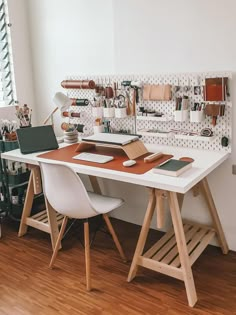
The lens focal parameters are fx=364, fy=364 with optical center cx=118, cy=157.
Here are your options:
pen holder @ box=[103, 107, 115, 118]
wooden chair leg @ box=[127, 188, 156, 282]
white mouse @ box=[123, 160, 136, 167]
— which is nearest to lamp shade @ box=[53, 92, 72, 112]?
pen holder @ box=[103, 107, 115, 118]

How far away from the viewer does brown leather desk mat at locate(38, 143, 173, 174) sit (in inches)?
87.5

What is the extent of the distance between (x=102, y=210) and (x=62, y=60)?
1544 mm

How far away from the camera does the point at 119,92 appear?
9.21ft

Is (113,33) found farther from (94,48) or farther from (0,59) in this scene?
(0,59)

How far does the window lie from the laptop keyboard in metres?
1.23

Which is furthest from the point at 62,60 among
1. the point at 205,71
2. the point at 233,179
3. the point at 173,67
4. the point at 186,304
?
the point at 186,304

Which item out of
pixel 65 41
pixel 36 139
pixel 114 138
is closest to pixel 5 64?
pixel 65 41

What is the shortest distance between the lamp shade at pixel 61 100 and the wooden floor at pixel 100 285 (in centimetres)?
108

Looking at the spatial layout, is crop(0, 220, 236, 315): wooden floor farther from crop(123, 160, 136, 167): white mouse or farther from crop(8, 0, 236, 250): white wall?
crop(123, 160, 136, 167): white mouse

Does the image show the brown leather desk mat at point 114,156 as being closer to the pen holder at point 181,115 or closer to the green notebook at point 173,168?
the green notebook at point 173,168

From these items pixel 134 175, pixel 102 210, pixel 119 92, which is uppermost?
pixel 119 92

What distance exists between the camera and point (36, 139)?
9.09 feet

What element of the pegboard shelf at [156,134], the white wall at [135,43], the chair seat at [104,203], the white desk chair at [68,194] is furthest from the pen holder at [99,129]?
the white desk chair at [68,194]

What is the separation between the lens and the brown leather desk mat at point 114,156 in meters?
2.22
